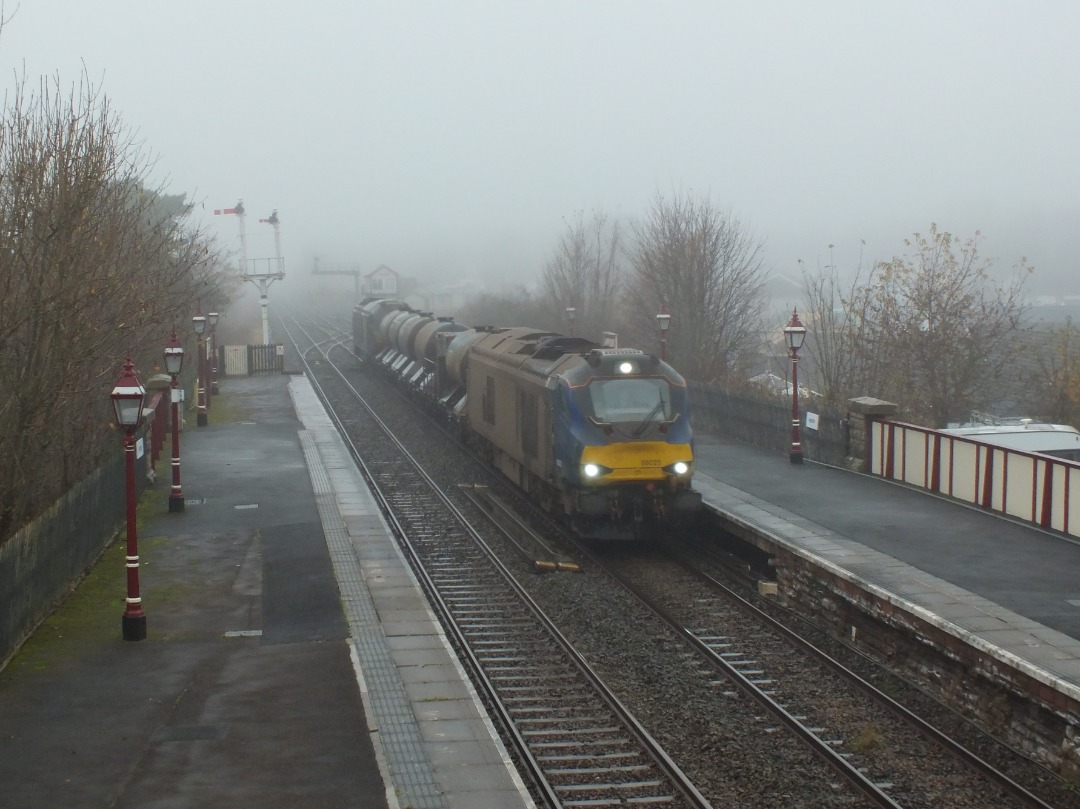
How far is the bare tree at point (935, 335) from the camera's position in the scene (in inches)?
1272

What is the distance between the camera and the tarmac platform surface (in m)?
9.00

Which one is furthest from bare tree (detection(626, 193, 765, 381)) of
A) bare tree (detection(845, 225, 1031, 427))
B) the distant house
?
the distant house

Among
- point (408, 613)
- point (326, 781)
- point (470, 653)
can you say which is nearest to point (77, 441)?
point (408, 613)

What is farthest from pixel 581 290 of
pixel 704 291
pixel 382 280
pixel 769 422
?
pixel 382 280

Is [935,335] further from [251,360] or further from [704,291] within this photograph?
[251,360]

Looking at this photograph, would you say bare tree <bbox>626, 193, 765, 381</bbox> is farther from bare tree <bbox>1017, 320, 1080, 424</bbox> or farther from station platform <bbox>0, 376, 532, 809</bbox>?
station platform <bbox>0, 376, 532, 809</bbox>

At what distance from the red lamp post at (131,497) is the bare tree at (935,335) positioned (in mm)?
23744

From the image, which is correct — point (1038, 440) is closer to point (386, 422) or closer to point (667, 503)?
point (667, 503)

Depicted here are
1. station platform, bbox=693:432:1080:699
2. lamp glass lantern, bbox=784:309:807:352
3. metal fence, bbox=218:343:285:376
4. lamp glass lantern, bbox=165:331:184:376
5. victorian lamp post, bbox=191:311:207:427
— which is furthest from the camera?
metal fence, bbox=218:343:285:376

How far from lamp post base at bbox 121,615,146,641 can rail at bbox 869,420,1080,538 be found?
485 inches

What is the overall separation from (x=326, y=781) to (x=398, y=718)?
1657 mm

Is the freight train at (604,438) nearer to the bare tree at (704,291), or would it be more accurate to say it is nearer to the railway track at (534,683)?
the railway track at (534,683)

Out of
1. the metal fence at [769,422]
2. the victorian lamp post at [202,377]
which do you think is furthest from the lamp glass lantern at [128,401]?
the victorian lamp post at [202,377]

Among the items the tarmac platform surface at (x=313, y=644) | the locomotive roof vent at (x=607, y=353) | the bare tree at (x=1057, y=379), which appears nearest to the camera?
the tarmac platform surface at (x=313, y=644)
